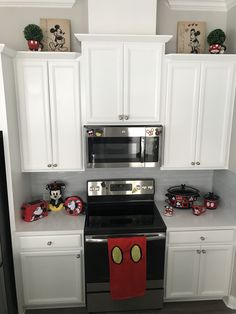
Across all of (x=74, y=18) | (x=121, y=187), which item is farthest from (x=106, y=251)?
(x=74, y=18)

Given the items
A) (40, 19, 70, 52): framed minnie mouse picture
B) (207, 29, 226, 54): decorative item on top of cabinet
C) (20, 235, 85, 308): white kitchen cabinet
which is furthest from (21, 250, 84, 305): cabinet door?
(207, 29, 226, 54): decorative item on top of cabinet

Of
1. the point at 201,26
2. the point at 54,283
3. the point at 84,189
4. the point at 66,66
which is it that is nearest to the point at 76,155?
the point at 84,189

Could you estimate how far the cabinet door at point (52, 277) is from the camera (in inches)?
Answer: 87.7

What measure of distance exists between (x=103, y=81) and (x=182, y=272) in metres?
Answer: 1.93

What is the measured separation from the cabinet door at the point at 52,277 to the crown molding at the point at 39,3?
2311 millimetres

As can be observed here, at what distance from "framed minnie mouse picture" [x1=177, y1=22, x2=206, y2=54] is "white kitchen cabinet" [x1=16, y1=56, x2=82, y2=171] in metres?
1.11

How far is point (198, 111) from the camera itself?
2.34 meters

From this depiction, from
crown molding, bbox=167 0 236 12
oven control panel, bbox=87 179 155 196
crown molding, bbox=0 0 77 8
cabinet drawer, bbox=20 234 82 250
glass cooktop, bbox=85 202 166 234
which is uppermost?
crown molding, bbox=167 0 236 12

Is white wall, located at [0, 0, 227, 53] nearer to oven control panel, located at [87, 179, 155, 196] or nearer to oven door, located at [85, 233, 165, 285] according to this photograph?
oven control panel, located at [87, 179, 155, 196]

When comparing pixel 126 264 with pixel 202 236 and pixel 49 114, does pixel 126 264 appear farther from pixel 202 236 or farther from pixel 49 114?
pixel 49 114

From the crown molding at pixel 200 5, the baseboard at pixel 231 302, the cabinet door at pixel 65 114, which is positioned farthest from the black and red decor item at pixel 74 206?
the crown molding at pixel 200 5

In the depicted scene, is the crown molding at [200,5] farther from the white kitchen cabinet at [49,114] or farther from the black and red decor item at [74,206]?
the black and red decor item at [74,206]

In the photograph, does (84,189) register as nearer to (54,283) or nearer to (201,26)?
(54,283)

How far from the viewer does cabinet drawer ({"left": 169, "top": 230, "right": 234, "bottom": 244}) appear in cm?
227
